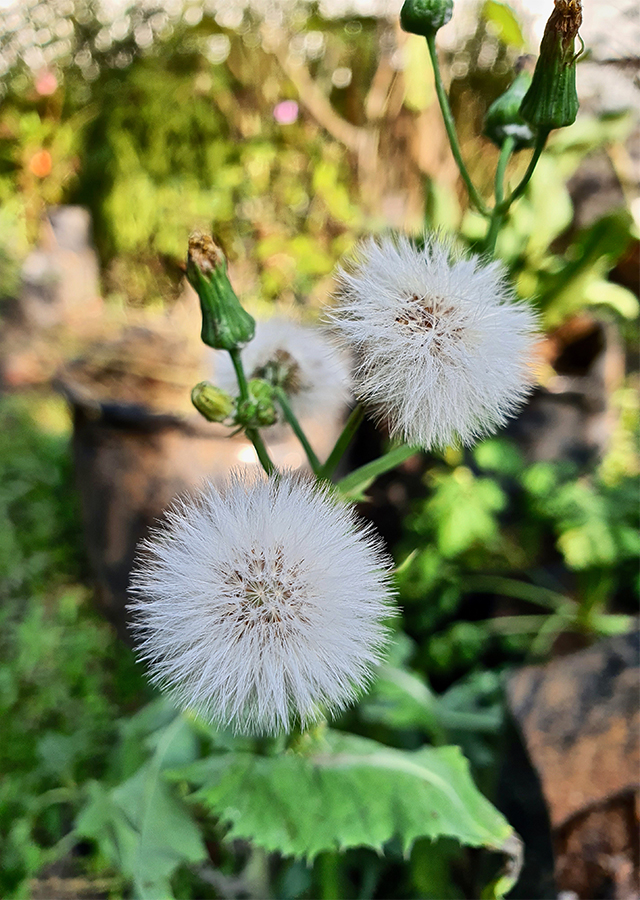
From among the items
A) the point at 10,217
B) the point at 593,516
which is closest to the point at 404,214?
Result: the point at 593,516

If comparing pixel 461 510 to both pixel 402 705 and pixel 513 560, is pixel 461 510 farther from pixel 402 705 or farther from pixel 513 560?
pixel 402 705

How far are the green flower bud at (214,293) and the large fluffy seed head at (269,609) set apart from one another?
5.9 inches

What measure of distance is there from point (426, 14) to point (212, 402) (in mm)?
432

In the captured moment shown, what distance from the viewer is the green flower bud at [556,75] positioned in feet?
1.58

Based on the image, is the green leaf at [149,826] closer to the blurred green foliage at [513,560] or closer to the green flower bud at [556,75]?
the blurred green foliage at [513,560]

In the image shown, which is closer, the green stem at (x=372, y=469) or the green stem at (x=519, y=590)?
the green stem at (x=372, y=469)

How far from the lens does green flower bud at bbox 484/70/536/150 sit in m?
0.61

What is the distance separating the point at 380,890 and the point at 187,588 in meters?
0.91

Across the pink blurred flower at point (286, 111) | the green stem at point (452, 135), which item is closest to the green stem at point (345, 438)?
the green stem at point (452, 135)

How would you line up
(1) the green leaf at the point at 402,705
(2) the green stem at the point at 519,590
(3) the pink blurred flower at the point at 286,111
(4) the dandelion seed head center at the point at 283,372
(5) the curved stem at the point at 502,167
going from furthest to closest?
(3) the pink blurred flower at the point at 286,111 < (2) the green stem at the point at 519,590 < (1) the green leaf at the point at 402,705 < (4) the dandelion seed head center at the point at 283,372 < (5) the curved stem at the point at 502,167

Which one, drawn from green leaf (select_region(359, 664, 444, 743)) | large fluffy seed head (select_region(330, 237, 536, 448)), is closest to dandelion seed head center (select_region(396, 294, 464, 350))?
large fluffy seed head (select_region(330, 237, 536, 448))

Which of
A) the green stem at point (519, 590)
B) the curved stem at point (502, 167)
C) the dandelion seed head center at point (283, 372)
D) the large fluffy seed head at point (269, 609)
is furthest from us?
the green stem at point (519, 590)

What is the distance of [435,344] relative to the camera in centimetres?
50

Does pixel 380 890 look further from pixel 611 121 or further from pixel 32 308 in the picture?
pixel 32 308
